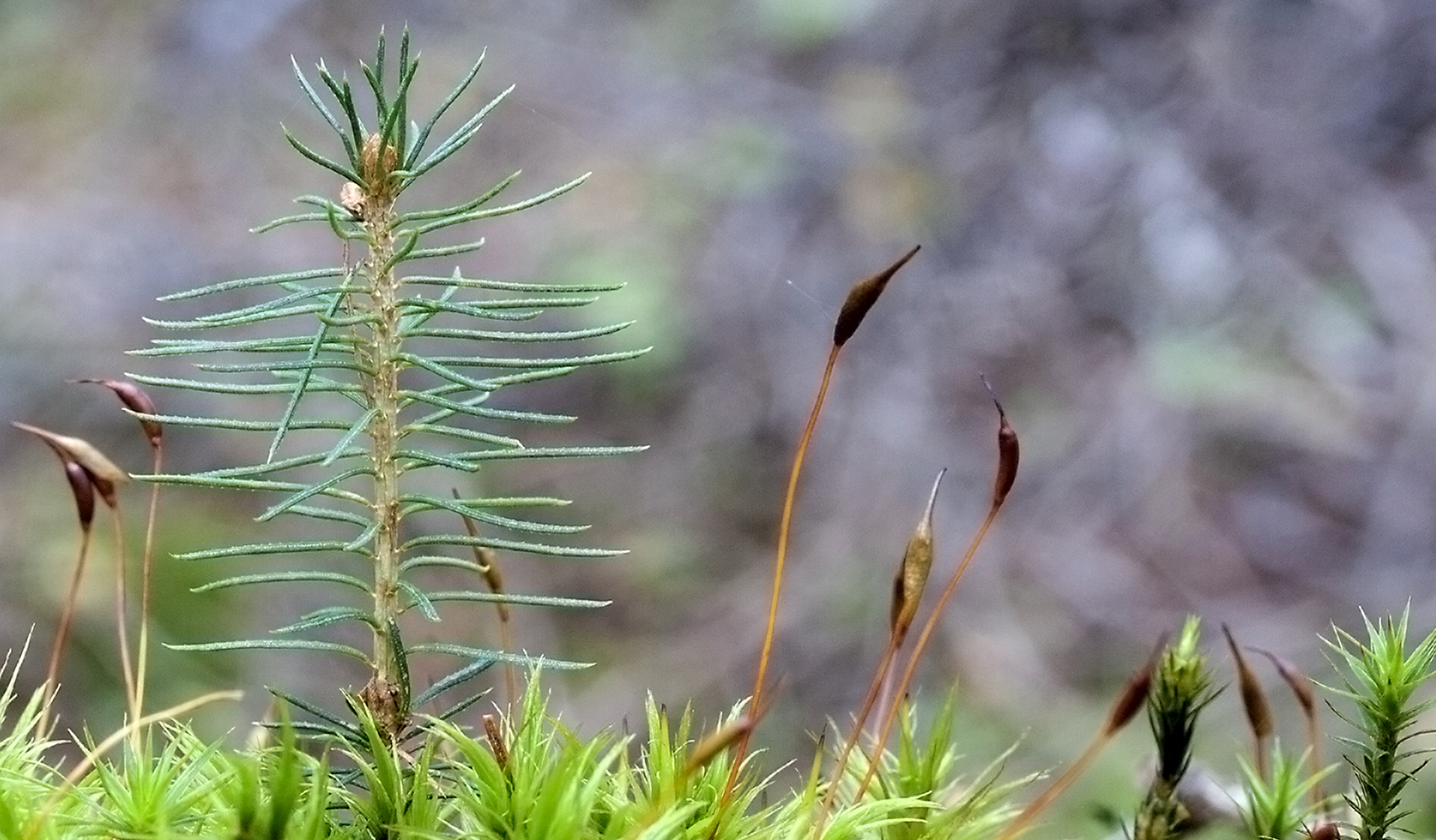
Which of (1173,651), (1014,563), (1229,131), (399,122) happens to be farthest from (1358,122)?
(399,122)

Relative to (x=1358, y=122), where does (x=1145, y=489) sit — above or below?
below

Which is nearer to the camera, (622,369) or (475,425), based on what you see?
(475,425)

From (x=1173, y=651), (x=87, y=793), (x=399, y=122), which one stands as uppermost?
(x=399, y=122)

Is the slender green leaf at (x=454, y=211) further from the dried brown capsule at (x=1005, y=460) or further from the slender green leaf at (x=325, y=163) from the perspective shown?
the dried brown capsule at (x=1005, y=460)

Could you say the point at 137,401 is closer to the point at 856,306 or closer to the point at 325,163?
the point at 325,163

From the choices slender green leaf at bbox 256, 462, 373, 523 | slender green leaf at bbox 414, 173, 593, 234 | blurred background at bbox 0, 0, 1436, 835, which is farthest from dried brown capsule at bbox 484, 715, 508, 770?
blurred background at bbox 0, 0, 1436, 835

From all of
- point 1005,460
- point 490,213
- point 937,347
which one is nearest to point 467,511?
point 490,213

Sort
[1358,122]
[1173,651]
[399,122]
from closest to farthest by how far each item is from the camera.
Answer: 1. [399,122]
2. [1173,651]
3. [1358,122]

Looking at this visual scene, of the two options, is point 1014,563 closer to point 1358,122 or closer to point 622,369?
point 622,369

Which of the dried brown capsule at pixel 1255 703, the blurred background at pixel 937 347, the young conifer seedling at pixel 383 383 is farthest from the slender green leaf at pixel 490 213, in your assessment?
the blurred background at pixel 937 347
